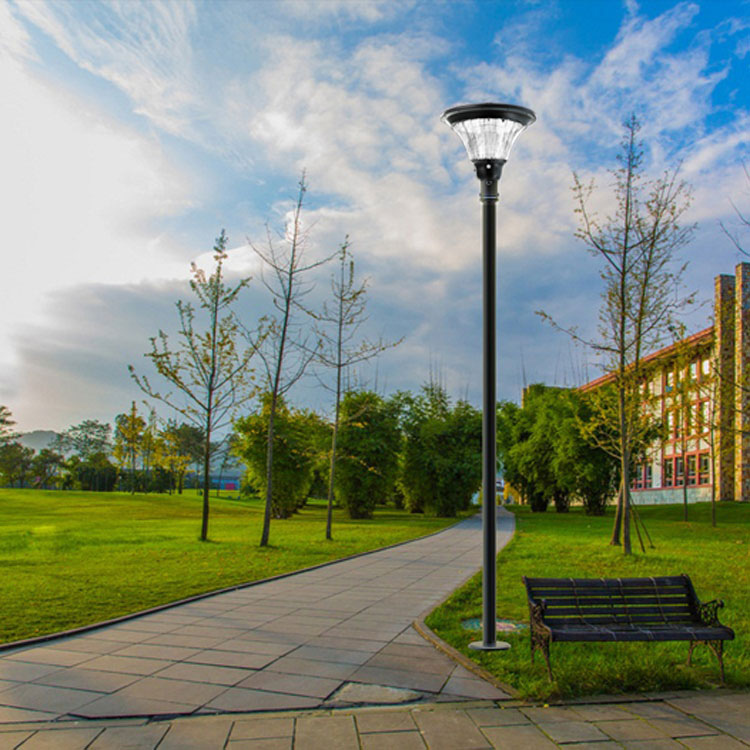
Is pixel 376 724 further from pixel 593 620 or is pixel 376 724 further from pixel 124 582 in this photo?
pixel 124 582

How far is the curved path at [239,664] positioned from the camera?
5.11 metres

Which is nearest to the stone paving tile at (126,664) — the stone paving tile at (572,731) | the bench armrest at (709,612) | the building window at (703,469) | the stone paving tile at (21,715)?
the stone paving tile at (21,715)

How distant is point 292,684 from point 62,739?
1.77 m

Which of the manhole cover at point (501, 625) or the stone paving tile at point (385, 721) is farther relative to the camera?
the manhole cover at point (501, 625)

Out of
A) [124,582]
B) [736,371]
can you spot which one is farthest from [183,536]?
[736,371]

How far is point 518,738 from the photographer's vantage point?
4.46 meters

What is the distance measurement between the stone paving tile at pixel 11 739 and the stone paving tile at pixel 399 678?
243 centimetres

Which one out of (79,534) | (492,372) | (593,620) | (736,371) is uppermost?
(736,371)

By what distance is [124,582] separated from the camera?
1098 cm

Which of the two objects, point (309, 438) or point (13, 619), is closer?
point (13, 619)

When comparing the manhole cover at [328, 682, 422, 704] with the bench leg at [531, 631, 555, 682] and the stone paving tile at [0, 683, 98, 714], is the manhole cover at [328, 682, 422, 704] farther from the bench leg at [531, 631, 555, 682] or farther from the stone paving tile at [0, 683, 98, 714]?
the stone paving tile at [0, 683, 98, 714]

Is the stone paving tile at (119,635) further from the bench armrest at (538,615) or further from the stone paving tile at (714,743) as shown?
the stone paving tile at (714,743)

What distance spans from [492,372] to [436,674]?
291 cm

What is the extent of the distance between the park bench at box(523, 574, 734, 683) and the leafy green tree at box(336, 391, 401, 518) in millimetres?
25644
